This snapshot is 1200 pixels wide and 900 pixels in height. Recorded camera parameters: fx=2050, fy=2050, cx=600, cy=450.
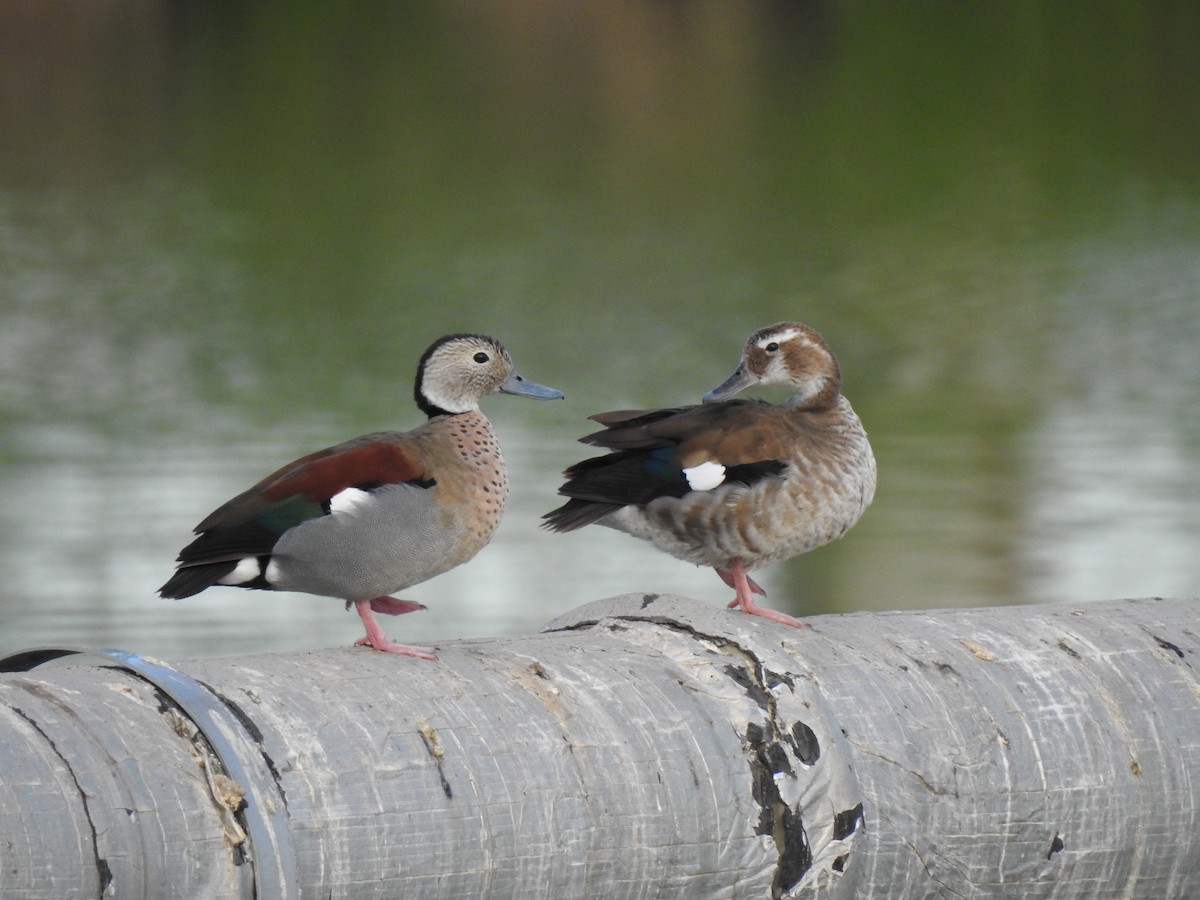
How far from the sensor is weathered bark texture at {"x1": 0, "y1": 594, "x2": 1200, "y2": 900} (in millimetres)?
3010

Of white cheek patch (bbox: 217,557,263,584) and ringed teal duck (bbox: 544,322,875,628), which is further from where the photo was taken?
ringed teal duck (bbox: 544,322,875,628)

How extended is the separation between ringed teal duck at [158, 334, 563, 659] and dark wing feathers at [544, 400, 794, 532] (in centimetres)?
37

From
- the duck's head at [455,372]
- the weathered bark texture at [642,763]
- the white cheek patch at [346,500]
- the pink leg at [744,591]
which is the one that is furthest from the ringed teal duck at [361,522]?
the pink leg at [744,591]

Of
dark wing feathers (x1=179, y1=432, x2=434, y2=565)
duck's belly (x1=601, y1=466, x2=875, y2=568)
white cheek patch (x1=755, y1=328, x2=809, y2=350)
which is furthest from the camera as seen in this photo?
white cheek patch (x1=755, y1=328, x2=809, y2=350)

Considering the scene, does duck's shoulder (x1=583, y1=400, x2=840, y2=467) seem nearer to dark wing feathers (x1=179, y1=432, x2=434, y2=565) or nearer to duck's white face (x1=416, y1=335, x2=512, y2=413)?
duck's white face (x1=416, y1=335, x2=512, y2=413)

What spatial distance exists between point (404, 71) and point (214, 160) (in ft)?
43.9

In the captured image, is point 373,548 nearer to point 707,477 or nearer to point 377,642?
point 377,642

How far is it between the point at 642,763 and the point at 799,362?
1.47 meters

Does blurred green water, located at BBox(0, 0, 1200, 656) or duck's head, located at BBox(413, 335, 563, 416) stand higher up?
blurred green water, located at BBox(0, 0, 1200, 656)

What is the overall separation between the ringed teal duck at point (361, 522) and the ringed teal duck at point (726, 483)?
0.39 m

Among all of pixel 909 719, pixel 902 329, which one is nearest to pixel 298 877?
pixel 909 719

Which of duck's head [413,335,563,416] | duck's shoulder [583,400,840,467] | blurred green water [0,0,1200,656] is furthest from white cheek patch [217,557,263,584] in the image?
blurred green water [0,0,1200,656]

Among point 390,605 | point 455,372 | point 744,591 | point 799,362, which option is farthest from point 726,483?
point 390,605

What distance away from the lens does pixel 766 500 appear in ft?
14.3
